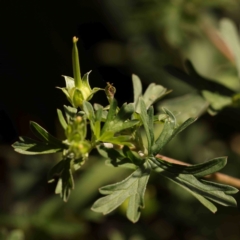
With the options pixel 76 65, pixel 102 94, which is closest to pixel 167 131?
pixel 76 65

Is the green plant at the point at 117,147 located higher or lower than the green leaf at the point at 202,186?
higher

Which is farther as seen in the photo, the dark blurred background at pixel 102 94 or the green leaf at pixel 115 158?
the dark blurred background at pixel 102 94

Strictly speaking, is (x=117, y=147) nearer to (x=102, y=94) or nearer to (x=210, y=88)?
(x=210, y=88)

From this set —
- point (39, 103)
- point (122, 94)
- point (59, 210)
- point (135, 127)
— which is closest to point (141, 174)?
point (135, 127)

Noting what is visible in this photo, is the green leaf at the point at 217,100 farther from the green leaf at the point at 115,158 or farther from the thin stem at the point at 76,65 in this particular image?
the thin stem at the point at 76,65

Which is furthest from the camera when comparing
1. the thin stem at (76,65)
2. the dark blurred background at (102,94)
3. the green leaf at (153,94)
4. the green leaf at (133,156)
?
the dark blurred background at (102,94)

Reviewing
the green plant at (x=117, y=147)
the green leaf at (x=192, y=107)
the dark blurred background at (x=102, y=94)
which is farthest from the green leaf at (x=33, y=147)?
the green leaf at (x=192, y=107)

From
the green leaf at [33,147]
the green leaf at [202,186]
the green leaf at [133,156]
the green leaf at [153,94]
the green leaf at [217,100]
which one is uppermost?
the green leaf at [33,147]
